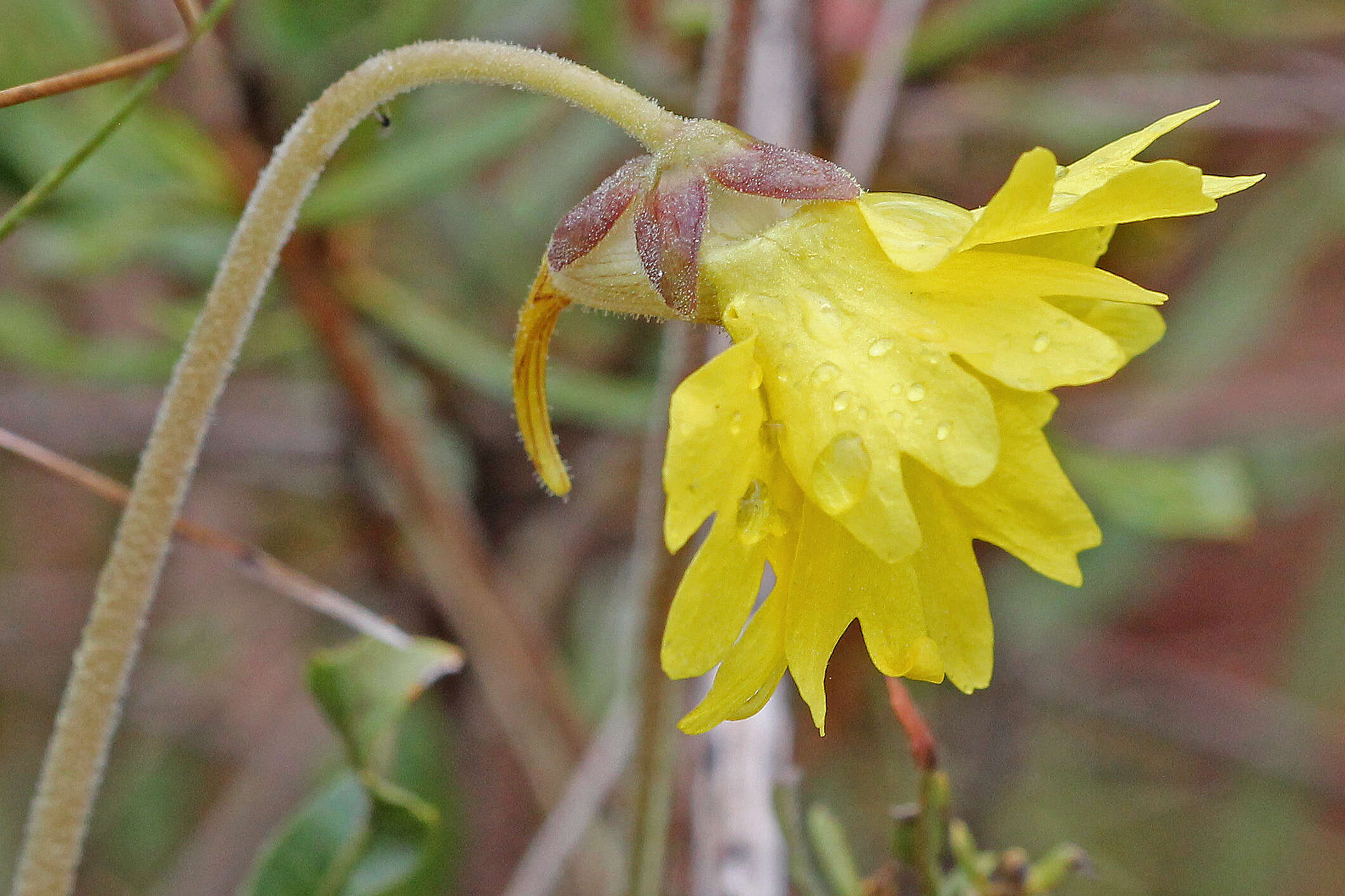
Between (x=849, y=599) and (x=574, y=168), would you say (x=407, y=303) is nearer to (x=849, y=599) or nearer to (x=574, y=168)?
(x=574, y=168)

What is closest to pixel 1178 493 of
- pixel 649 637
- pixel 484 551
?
pixel 649 637

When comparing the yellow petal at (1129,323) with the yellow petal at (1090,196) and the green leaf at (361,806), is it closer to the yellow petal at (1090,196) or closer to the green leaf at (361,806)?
the yellow petal at (1090,196)

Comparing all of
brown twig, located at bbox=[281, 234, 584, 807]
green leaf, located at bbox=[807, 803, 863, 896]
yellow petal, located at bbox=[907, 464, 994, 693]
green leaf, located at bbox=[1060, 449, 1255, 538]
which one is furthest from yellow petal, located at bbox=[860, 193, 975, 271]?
brown twig, located at bbox=[281, 234, 584, 807]

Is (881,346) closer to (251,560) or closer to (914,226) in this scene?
(914,226)

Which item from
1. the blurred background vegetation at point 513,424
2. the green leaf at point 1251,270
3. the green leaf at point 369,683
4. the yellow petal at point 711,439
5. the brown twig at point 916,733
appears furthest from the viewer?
the green leaf at point 1251,270

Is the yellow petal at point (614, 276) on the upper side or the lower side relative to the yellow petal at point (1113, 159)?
upper

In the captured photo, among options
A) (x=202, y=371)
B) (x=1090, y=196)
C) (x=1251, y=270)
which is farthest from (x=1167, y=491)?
(x=202, y=371)

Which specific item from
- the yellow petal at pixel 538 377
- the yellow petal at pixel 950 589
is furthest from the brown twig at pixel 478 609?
the yellow petal at pixel 950 589
